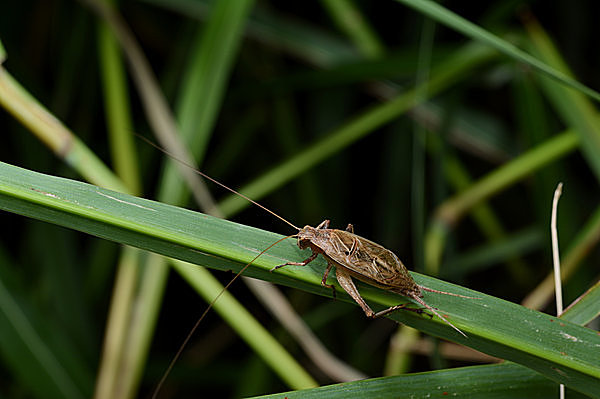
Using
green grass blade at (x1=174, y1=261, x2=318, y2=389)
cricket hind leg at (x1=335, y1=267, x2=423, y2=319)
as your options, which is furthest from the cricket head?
green grass blade at (x1=174, y1=261, x2=318, y2=389)

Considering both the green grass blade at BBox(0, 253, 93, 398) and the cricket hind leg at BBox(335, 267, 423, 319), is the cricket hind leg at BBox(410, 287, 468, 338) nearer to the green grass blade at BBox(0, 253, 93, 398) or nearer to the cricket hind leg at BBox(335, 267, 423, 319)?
the cricket hind leg at BBox(335, 267, 423, 319)

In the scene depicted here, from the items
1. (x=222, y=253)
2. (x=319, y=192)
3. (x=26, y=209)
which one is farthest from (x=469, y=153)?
(x=26, y=209)

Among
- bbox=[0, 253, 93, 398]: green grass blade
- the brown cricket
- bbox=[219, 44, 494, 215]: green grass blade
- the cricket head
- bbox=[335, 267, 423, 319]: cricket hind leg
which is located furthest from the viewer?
bbox=[219, 44, 494, 215]: green grass blade

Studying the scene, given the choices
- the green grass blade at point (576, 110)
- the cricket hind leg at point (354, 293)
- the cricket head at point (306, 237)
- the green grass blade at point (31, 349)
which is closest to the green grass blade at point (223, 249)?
the cricket hind leg at point (354, 293)

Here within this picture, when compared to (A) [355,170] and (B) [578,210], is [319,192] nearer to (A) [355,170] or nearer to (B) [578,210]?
(A) [355,170]

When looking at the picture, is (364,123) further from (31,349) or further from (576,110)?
(31,349)


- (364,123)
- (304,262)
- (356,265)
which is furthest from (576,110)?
(304,262)

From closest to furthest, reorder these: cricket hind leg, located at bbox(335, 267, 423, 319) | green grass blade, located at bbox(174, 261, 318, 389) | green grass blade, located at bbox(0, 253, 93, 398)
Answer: cricket hind leg, located at bbox(335, 267, 423, 319) < green grass blade, located at bbox(174, 261, 318, 389) < green grass blade, located at bbox(0, 253, 93, 398)
